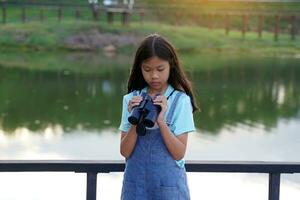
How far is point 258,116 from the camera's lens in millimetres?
13328

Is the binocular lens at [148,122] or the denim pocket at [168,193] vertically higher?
the binocular lens at [148,122]

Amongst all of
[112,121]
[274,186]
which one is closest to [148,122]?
[274,186]

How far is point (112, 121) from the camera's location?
12555 mm

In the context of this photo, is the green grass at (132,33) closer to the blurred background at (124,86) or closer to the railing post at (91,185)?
the blurred background at (124,86)

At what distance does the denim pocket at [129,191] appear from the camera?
2557 mm

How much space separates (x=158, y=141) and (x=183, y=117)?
0.13m

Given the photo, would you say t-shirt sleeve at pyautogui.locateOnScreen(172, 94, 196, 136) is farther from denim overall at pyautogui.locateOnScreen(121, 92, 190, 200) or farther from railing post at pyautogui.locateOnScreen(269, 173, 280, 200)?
railing post at pyautogui.locateOnScreen(269, 173, 280, 200)

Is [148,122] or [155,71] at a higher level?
[155,71]

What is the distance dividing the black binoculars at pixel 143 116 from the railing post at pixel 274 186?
81 centimetres

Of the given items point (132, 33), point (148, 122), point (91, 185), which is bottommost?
point (132, 33)

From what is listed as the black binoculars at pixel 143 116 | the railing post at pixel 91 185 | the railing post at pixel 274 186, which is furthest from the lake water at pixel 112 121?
the black binoculars at pixel 143 116

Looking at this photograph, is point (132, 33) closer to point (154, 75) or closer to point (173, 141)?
point (154, 75)

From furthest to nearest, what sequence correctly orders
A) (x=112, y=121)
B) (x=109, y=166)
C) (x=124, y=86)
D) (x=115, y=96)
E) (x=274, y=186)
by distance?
(x=124, y=86), (x=115, y=96), (x=112, y=121), (x=274, y=186), (x=109, y=166)

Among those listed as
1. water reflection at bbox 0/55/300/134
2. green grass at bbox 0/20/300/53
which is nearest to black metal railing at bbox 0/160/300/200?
water reflection at bbox 0/55/300/134
